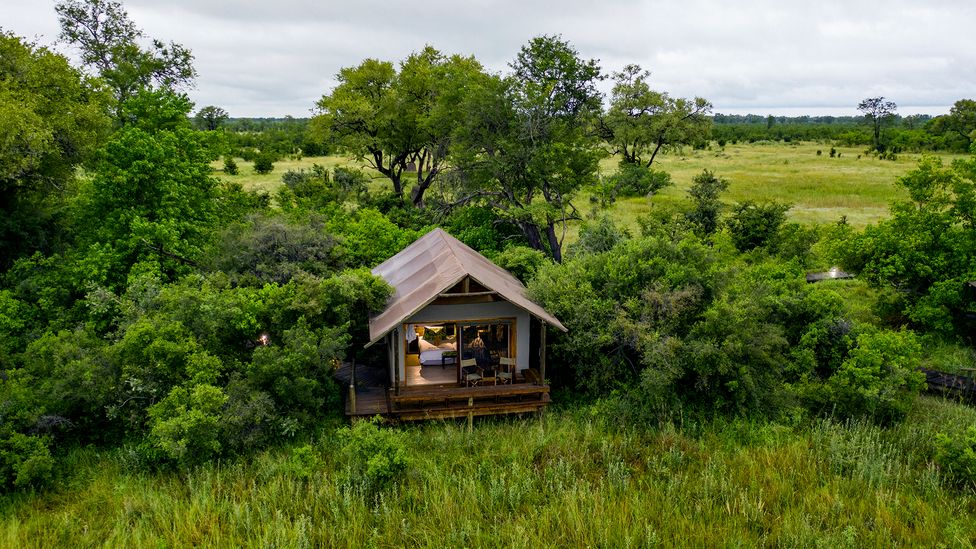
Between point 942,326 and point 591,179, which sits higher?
point 591,179

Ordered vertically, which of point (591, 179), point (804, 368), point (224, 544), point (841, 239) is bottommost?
point (224, 544)

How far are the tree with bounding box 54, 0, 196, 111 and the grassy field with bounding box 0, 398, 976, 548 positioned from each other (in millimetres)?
22423

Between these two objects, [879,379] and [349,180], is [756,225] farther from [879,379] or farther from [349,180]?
[349,180]

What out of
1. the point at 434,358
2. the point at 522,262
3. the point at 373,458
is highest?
the point at 522,262

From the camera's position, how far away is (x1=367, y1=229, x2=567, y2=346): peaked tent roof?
1386 centimetres

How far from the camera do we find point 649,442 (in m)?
13.5

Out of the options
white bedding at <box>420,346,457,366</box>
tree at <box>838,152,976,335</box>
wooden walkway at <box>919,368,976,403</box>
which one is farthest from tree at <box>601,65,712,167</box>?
white bedding at <box>420,346,457,366</box>

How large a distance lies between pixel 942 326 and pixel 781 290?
Result: 7810 millimetres

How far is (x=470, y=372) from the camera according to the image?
1553 cm

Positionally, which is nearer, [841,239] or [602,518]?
[602,518]

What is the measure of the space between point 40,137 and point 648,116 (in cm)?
4130

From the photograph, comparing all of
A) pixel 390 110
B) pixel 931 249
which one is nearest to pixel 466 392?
pixel 931 249

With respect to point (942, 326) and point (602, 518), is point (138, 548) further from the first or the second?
point (942, 326)

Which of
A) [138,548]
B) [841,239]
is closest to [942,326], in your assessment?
[841,239]
